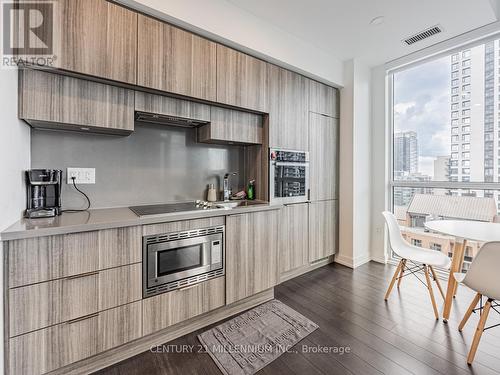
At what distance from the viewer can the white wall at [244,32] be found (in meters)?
1.85

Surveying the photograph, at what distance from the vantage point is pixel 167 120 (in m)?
2.19

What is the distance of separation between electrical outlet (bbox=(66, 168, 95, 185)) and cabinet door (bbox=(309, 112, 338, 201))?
2378mm

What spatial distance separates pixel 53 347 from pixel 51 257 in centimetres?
52

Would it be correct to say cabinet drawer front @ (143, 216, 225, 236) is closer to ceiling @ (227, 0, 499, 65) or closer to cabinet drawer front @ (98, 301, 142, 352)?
cabinet drawer front @ (98, 301, 142, 352)

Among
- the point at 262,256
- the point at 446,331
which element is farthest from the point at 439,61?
the point at 262,256

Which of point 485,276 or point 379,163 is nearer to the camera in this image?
point 485,276

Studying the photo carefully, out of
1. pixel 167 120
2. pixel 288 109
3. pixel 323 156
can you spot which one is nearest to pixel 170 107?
pixel 167 120

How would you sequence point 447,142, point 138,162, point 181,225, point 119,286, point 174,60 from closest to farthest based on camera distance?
point 119,286
point 181,225
point 174,60
point 138,162
point 447,142

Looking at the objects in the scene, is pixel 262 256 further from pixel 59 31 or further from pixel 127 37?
pixel 59 31

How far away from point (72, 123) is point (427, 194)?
3958mm

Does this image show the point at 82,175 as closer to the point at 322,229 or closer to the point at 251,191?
the point at 251,191

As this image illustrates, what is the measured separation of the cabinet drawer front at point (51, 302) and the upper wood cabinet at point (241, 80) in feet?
5.78
